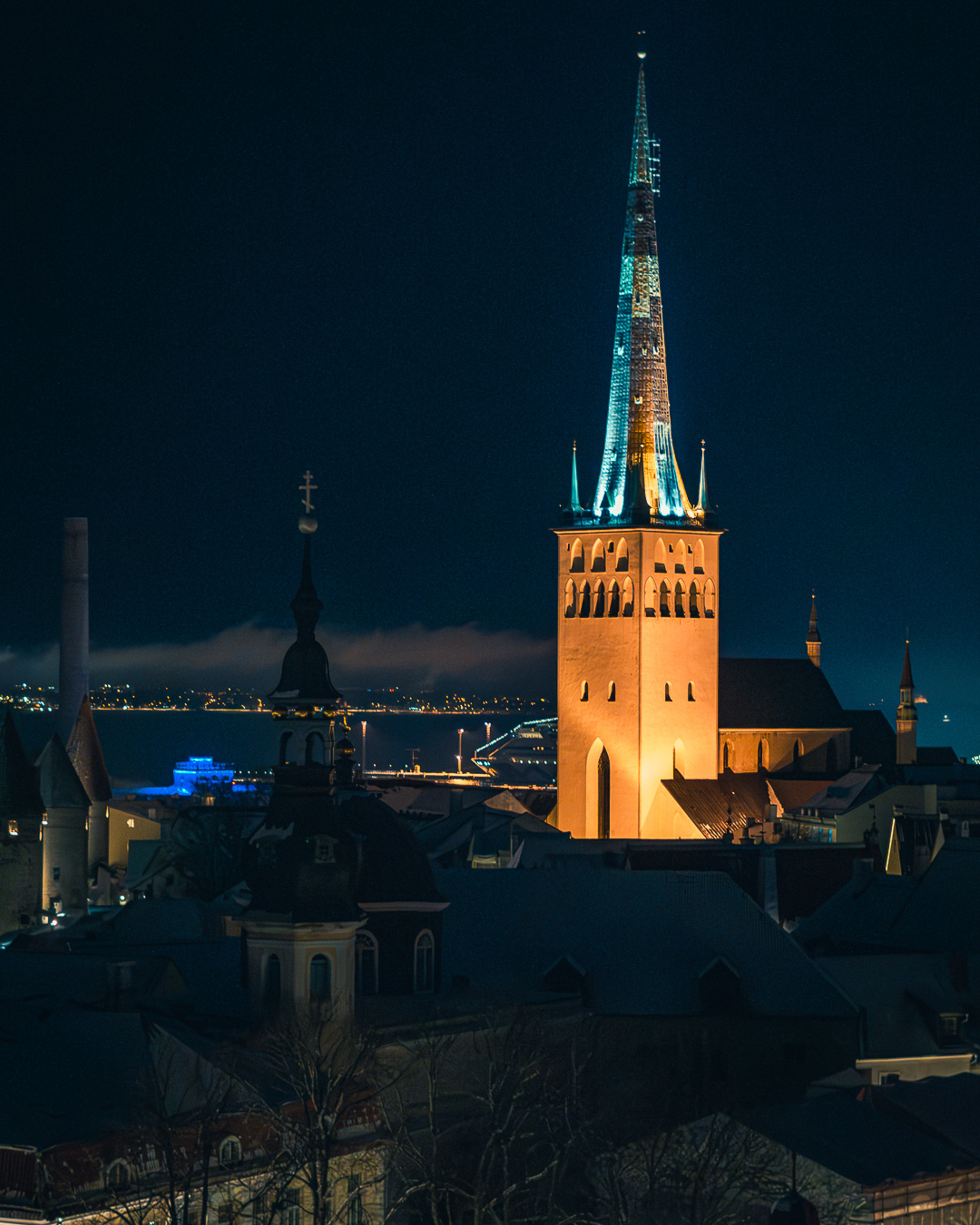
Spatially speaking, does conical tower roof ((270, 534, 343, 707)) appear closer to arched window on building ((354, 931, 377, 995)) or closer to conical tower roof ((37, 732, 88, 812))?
arched window on building ((354, 931, 377, 995))

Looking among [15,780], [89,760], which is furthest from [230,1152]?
[89,760]

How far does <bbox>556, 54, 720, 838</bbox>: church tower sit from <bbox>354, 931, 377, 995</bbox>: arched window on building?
170 feet

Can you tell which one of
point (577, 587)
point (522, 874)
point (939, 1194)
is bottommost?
point (939, 1194)

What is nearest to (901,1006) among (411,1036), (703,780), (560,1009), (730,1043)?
(730,1043)

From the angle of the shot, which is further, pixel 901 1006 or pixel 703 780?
pixel 703 780

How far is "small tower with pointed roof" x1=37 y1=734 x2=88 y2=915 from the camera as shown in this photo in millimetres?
86000

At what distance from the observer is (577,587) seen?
109m

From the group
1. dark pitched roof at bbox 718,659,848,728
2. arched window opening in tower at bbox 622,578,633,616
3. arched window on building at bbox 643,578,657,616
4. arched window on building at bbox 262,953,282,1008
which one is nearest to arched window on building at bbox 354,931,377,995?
arched window on building at bbox 262,953,282,1008

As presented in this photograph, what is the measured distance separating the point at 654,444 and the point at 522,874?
157 ft

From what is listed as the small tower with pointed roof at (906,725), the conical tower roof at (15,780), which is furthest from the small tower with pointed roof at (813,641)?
the conical tower roof at (15,780)

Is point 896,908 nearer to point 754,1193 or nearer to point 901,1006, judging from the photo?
point 901,1006

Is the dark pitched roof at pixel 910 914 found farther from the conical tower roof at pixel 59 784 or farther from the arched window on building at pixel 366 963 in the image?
the conical tower roof at pixel 59 784

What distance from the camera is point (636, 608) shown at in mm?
108250

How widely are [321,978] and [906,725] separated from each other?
239 ft
